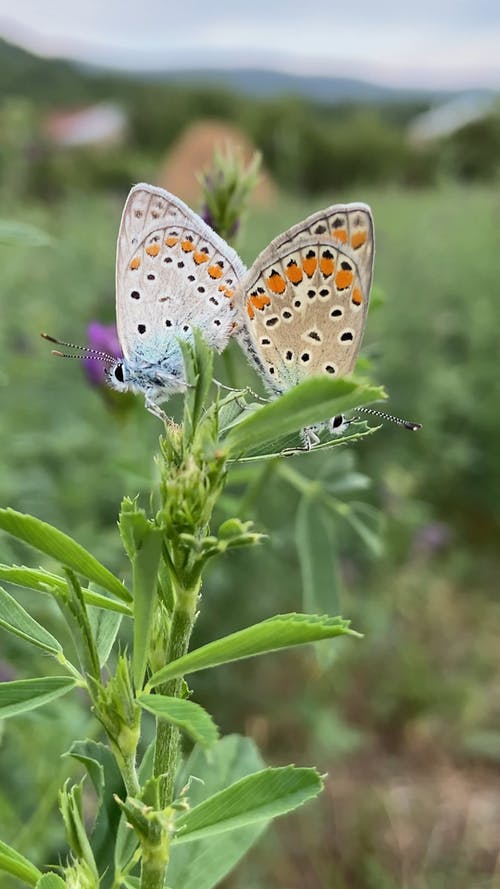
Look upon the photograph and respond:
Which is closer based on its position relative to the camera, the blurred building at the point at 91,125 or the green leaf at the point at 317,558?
the green leaf at the point at 317,558

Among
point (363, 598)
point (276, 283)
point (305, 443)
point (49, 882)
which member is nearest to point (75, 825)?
point (49, 882)

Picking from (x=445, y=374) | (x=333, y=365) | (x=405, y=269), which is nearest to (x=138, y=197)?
(x=333, y=365)

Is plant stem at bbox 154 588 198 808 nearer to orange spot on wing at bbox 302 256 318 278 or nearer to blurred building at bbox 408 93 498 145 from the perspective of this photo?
orange spot on wing at bbox 302 256 318 278

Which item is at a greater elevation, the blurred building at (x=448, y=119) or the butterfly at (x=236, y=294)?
the blurred building at (x=448, y=119)

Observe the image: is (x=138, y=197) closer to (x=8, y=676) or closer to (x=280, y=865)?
(x=8, y=676)

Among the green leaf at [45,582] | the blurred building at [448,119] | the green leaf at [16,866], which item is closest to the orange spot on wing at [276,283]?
the green leaf at [45,582]

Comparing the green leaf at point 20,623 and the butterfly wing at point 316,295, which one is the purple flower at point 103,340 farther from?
Answer: the green leaf at point 20,623

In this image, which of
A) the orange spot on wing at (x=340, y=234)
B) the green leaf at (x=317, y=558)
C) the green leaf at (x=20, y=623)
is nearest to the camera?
the green leaf at (x=20, y=623)
